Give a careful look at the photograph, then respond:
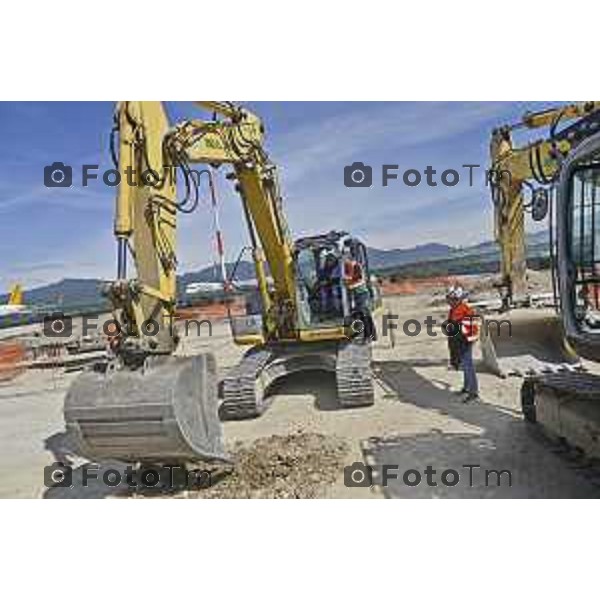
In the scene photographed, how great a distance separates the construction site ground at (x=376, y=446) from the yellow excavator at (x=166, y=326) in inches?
16.3

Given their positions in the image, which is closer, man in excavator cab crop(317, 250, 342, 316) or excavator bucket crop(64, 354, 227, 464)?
excavator bucket crop(64, 354, 227, 464)

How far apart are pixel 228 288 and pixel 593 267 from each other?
14.3 ft

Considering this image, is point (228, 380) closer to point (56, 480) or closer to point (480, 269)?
point (56, 480)

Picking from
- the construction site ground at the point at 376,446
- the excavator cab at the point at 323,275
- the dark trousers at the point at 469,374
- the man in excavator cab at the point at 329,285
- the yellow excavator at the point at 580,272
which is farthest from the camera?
the man in excavator cab at the point at 329,285

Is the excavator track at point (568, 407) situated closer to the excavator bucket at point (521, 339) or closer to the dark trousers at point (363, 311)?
the excavator bucket at point (521, 339)

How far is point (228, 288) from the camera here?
8102 millimetres

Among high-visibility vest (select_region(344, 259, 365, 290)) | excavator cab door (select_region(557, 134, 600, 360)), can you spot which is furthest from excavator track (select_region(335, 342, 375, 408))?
excavator cab door (select_region(557, 134, 600, 360))

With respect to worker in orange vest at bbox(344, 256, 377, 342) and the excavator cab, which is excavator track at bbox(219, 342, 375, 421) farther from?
the excavator cab

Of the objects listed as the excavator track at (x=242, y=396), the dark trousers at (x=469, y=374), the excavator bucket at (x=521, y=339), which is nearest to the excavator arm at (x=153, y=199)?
the excavator track at (x=242, y=396)

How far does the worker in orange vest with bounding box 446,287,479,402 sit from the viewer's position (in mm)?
7492

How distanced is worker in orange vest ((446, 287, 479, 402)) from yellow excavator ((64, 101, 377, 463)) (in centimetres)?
105

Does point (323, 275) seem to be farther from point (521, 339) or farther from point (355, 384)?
point (521, 339)

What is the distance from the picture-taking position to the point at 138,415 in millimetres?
4570

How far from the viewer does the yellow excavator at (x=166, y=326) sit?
15.2ft
